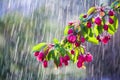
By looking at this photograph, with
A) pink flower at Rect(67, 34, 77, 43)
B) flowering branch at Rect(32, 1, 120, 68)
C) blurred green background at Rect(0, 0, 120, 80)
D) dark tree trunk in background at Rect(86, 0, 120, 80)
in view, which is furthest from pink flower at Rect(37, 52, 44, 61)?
dark tree trunk in background at Rect(86, 0, 120, 80)

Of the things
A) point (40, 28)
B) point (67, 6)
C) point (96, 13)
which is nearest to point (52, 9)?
point (67, 6)

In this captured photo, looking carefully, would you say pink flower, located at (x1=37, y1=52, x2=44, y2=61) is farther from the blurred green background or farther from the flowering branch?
the blurred green background

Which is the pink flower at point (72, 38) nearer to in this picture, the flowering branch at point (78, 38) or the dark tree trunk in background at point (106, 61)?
the flowering branch at point (78, 38)

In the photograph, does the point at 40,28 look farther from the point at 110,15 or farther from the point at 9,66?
the point at 110,15

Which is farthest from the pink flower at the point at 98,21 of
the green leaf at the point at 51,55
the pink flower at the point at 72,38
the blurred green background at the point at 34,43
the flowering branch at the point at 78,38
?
the blurred green background at the point at 34,43

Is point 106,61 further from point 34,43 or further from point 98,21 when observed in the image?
point 98,21

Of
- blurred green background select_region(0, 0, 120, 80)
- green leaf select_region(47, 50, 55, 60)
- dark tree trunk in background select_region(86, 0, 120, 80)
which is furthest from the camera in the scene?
dark tree trunk in background select_region(86, 0, 120, 80)

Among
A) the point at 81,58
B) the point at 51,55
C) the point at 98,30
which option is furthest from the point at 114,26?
the point at 51,55

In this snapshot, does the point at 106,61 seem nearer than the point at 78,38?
No
